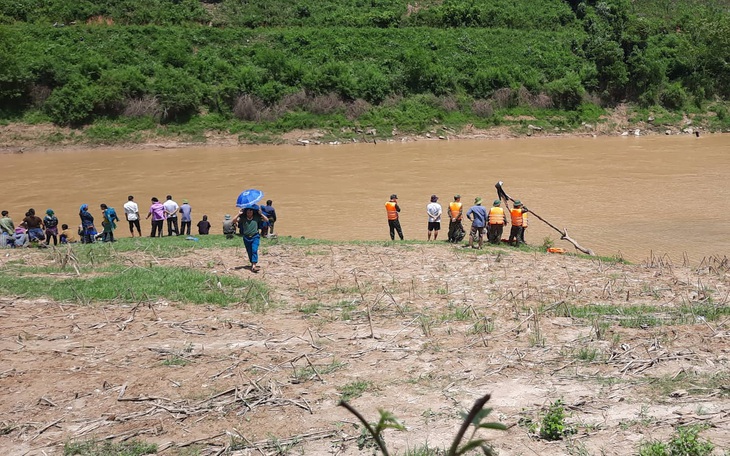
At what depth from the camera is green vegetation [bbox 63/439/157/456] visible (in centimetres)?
593

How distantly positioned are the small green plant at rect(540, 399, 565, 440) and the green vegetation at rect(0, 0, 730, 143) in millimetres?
37263

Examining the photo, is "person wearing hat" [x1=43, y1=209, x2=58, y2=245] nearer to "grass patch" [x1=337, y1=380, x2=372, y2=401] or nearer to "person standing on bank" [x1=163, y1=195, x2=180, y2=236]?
"person standing on bank" [x1=163, y1=195, x2=180, y2=236]

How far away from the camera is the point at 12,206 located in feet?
83.0

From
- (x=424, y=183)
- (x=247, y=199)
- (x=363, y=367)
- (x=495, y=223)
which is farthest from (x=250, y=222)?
(x=424, y=183)

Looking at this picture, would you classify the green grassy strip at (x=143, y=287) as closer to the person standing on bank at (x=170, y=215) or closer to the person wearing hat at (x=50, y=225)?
the person wearing hat at (x=50, y=225)

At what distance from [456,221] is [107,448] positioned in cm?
1221

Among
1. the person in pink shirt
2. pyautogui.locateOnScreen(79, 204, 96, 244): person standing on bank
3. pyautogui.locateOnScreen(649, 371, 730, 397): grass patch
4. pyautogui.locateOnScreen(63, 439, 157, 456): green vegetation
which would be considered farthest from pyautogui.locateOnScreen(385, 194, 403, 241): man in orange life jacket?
pyautogui.locateOnScreen(63, 439, 157, 456): green vegetation

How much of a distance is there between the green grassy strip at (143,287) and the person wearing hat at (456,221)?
684cm

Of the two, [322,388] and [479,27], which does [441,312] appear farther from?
[479,27]

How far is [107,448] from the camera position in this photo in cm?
604

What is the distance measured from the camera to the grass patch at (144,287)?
10609 millimetres

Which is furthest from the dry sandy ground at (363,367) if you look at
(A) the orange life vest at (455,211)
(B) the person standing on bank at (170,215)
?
(B) the person standing on bank at (170,215)

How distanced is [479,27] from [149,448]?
2191 inches

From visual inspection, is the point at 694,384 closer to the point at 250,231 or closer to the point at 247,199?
the point at 250,231
